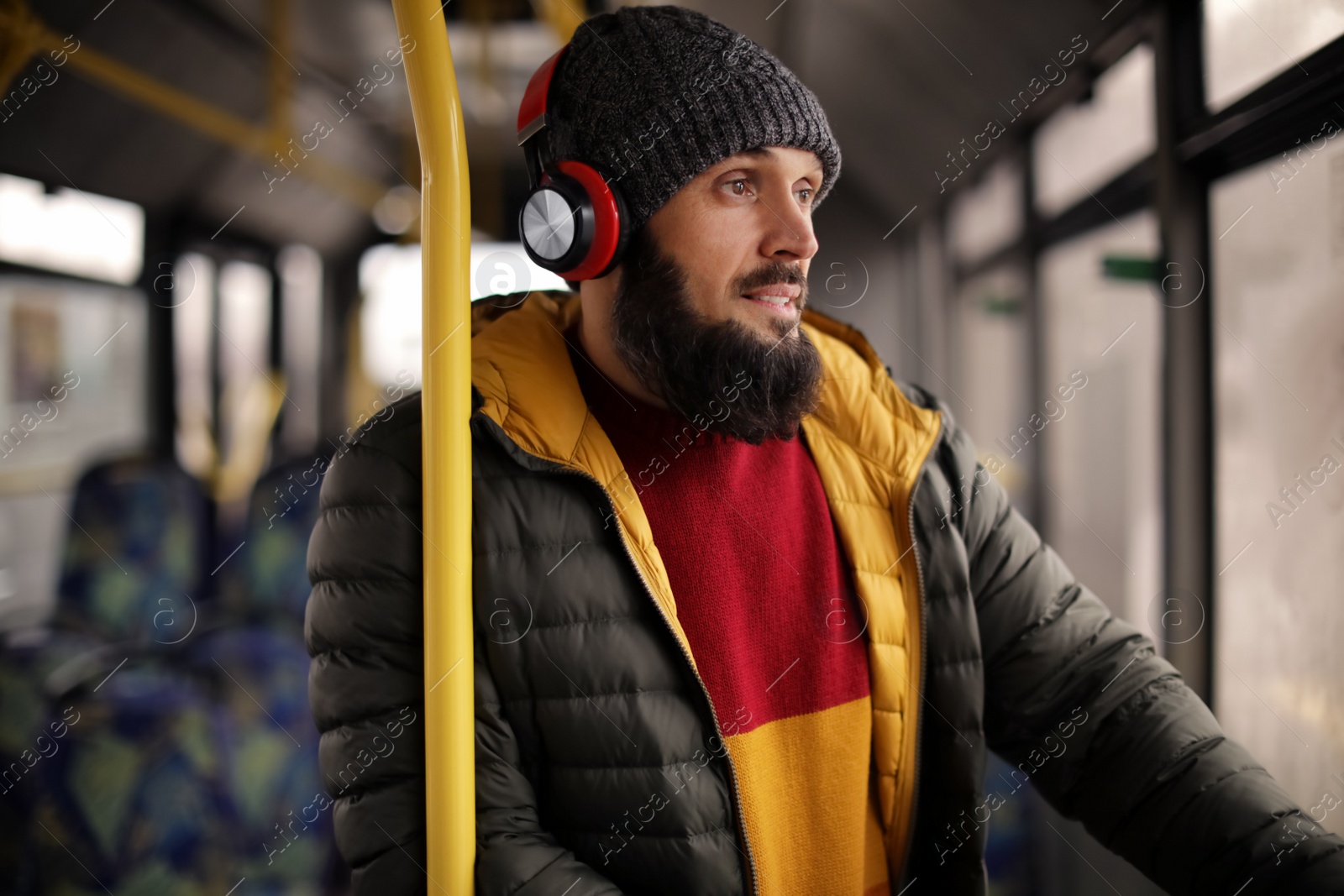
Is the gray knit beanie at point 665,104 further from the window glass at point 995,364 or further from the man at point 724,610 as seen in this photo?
the window glass at point 995,364

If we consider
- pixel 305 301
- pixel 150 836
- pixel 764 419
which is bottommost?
pixel 150 836

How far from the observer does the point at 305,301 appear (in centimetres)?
417

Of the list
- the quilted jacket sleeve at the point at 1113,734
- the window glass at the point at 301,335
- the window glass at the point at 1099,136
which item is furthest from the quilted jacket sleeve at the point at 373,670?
the window glass at the point at 301,335

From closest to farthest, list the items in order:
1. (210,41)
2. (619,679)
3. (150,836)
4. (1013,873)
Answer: (619,679)
(150,836)
(1013,873)
(210,41)

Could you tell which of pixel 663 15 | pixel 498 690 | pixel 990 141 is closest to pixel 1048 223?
pixel 990 141

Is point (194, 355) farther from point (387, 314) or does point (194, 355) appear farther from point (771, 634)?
point (771, 634)

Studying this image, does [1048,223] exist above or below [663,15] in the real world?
above

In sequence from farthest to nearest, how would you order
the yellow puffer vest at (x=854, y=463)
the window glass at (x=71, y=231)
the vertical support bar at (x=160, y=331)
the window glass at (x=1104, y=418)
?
1. the vertical support bar at (x=160, y=331)
2. the window glass at (x=71, y=231)
3. the window glass at (x=1104, y=418)
4. the yellow puffer vest at (x=854, y=463)

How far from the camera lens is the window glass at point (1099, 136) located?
5.99 feet

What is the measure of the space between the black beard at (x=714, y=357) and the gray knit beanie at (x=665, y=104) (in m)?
0.09

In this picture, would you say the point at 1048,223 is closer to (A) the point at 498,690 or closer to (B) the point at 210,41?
(A) the point at 498,690

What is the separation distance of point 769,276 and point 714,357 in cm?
12

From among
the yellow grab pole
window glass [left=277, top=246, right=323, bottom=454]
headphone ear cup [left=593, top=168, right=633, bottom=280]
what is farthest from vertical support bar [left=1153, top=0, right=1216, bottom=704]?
window glass [left=277, top=246, right=323, bottom=454]

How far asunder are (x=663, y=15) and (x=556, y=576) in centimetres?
72
